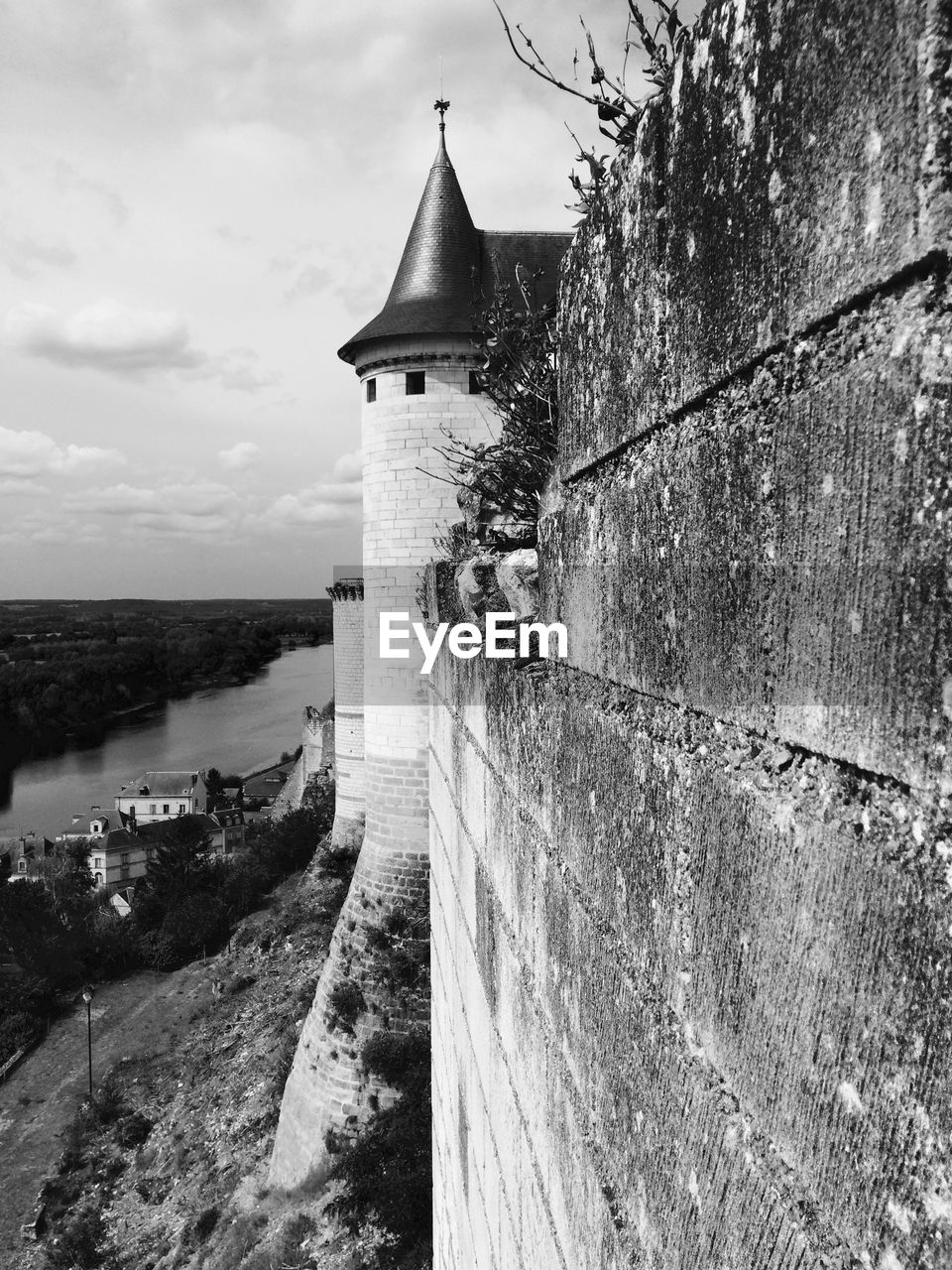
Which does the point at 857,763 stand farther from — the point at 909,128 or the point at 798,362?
the point at 909,128

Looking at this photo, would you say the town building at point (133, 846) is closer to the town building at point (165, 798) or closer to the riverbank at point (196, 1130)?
the town building at point (165, 798)

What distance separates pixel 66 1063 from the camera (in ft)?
80.5

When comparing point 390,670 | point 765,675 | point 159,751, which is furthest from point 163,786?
point 765,675

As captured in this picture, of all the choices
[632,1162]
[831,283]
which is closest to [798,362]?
[831,283]

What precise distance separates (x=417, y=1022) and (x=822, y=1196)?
484 inches

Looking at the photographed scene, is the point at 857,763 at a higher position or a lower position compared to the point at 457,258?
lower

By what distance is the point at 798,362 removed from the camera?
30.6 inches

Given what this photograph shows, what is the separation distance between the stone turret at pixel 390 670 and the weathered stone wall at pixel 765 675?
10.7 meters

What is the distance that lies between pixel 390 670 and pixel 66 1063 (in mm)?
18978

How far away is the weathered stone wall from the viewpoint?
0.62m

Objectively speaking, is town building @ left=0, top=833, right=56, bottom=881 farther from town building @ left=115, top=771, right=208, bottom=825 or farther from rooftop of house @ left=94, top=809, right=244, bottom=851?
town building @ left=115, top=771, right=208, bottom=825

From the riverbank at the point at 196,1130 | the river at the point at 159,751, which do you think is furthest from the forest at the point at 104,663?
the riverbank at the point at 196,1130

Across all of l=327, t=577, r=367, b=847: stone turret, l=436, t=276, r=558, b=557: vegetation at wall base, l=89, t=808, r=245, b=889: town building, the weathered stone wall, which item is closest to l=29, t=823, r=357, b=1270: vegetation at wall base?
l=327, t=577, r=367, b=847: stone turret

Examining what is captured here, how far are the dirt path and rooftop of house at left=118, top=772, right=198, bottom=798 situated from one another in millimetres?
24445
